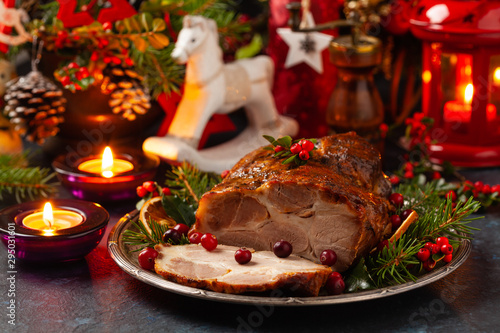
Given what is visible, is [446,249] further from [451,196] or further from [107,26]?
[107,26]

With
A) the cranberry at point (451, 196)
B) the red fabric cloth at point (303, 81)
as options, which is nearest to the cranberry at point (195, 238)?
the cranberry at point (451, 196)

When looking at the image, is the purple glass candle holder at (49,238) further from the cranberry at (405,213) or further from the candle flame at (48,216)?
the cranberry at (405,213)

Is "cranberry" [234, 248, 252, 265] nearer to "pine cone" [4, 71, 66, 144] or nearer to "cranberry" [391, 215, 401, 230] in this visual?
"cranberry" [391, 215, 401, 230]

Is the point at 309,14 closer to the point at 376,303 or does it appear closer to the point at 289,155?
the point at 289,155

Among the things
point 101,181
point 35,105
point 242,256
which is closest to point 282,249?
point 242,256

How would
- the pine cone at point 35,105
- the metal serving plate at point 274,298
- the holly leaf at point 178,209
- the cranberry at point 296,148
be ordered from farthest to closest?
the pine cone at point 35,105 → the holly leaf at point 178,209 → the cranberry at point 296,148 → the metal serving plate at point 274,298

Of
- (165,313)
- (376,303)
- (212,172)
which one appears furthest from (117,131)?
(376,303)
